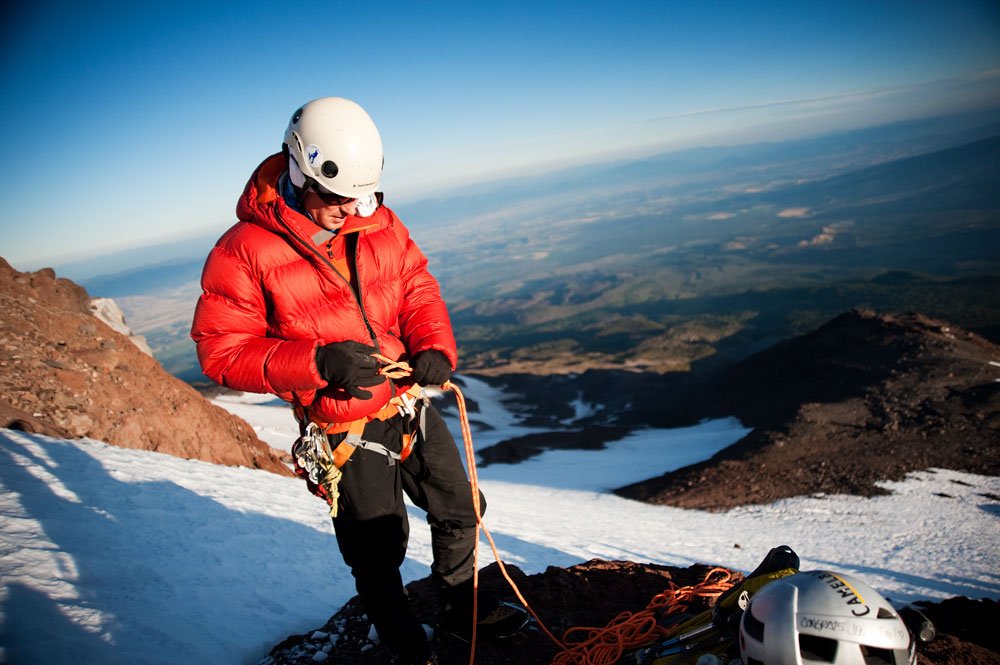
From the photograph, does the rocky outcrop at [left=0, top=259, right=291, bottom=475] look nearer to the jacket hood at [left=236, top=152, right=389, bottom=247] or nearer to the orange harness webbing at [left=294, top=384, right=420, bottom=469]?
the orange harness webbing at [left=294, top=384, right=420, bottom=469]

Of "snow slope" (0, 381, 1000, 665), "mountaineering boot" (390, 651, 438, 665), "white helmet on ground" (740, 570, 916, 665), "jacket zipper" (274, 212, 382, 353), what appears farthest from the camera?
"snow slope" (0, 381, 1000, 665)

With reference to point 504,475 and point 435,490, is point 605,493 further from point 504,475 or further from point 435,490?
point 435,490

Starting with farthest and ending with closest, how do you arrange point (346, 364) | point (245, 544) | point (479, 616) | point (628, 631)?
point (245, 544)
point (628, 631)
point (479, 616)
point (346, 364)

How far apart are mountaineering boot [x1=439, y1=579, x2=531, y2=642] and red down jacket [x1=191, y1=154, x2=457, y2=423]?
2.01 metres

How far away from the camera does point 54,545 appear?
15.8 ft

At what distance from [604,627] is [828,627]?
263 centimetres

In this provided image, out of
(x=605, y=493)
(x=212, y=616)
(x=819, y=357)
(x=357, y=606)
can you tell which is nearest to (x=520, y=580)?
(x=357, y=606)

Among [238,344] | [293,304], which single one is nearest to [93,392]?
[238,344]

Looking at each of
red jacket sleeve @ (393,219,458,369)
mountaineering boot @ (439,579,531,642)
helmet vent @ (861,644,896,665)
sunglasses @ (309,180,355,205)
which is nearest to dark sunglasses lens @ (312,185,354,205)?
sunglasses @ (309,180,355,205)

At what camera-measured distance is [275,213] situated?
3303mm

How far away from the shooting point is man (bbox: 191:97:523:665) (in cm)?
322

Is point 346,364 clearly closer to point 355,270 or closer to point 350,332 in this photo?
point 350,332

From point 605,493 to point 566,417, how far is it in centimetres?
3630

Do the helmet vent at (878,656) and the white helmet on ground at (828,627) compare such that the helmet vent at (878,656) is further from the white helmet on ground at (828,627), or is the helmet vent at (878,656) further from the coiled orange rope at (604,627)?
the coiled orange rope at (604,627)
